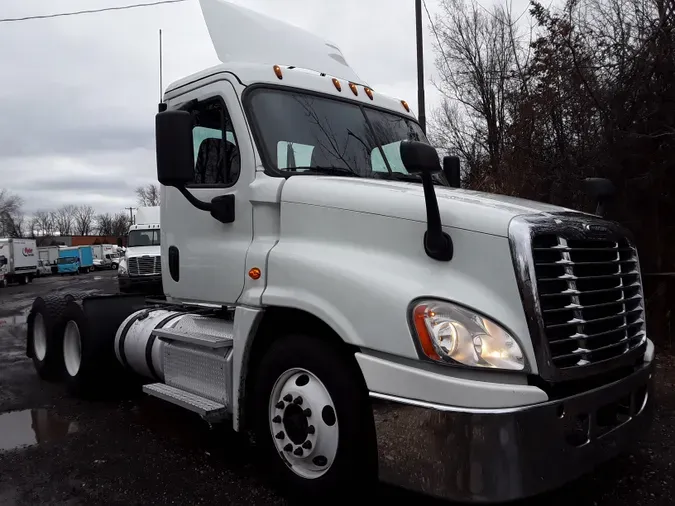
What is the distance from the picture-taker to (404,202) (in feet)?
9.78

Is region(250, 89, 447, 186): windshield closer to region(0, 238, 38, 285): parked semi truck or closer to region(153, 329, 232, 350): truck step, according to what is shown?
region(153, 329, 232, 350): truck step

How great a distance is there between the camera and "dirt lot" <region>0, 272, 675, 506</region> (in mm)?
3467

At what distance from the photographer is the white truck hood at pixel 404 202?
2.75 meters

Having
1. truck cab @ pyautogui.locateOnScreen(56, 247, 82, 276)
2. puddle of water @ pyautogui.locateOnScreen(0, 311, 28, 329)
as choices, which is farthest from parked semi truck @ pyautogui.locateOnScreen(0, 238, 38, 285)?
puddle of water @ pyautogui.locateOnScreen(0, 311, 28, 329)

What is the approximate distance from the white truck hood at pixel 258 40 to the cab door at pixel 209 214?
0.40m

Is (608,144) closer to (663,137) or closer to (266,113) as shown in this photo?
(663,137)

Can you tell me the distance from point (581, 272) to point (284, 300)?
156cm

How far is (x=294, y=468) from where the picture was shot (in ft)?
10.4

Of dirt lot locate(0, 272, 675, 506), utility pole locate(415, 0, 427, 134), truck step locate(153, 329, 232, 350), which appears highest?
utility pole locate(415, 0, 427, 134)

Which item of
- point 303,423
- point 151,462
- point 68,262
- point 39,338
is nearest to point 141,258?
point 39,338

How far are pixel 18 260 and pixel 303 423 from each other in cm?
3777

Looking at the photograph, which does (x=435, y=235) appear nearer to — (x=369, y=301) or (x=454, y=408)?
(x=369, y=301)

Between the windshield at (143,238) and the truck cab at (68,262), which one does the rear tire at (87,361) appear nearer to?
the windshield at (143,238)

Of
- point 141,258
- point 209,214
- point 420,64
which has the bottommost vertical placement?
point 141,258
